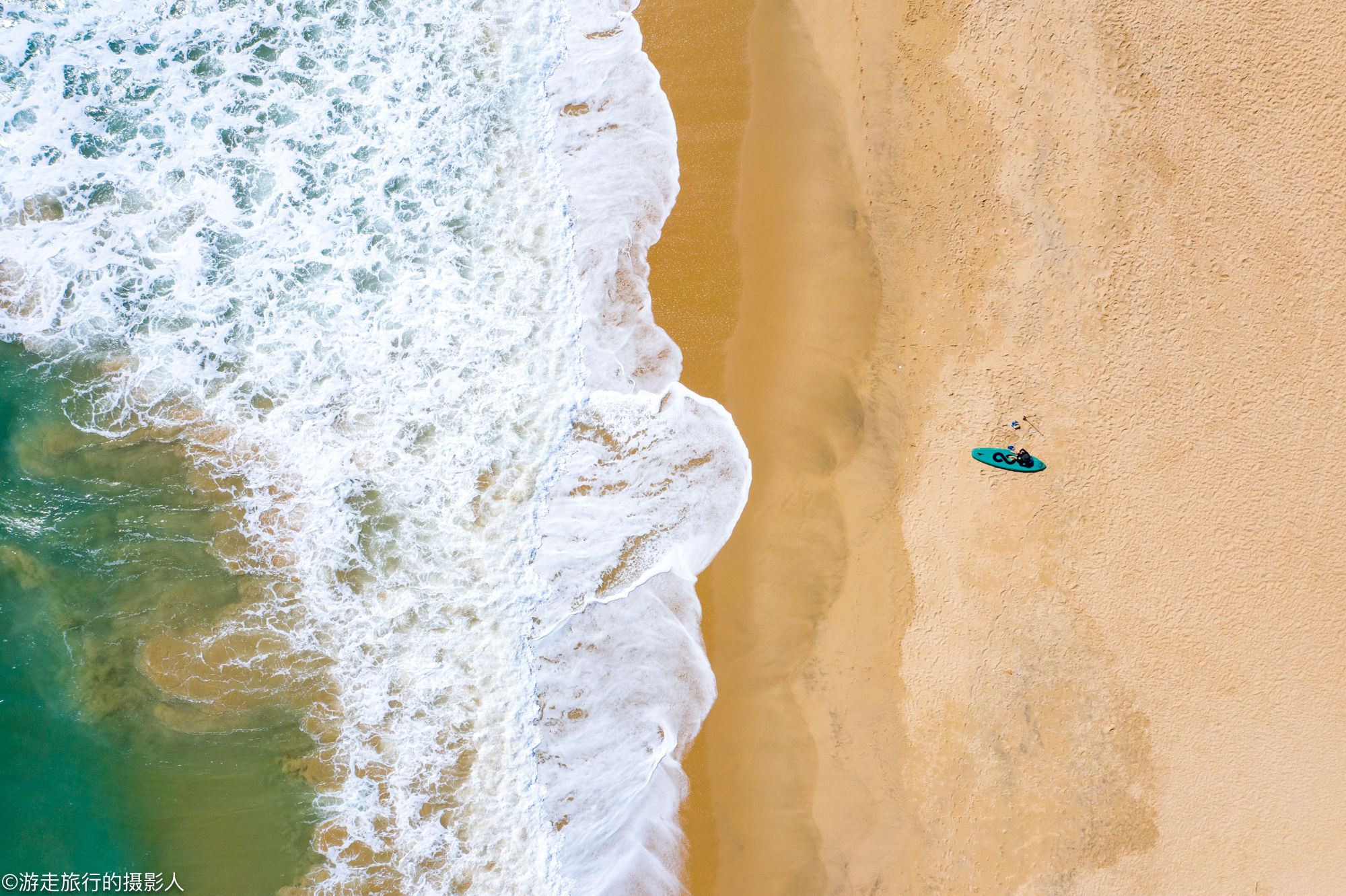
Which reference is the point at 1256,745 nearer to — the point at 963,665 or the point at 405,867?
the point at 963,665

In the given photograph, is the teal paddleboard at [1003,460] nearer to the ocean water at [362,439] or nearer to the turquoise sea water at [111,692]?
the ocean water at [362,439]

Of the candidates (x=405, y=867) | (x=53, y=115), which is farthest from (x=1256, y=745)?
(x=53, y=115)

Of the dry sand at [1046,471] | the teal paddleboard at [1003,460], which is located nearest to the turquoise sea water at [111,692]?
the dry sand at [1046,471]

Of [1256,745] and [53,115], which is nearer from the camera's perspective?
[1256,745]

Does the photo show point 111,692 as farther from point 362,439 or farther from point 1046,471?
point 1046,471

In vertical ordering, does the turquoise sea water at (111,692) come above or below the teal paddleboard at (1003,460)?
below

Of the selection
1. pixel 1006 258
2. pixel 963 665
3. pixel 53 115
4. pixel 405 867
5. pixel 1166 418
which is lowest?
pixel 405 867
